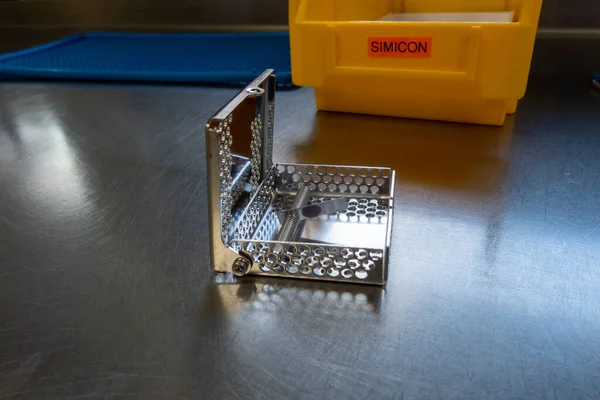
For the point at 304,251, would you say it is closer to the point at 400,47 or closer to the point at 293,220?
the point at 293,220

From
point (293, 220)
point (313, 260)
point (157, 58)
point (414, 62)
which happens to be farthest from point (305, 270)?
point (157, 58)

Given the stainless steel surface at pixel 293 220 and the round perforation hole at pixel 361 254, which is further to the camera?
the stainless steel surface at pixel 293 220

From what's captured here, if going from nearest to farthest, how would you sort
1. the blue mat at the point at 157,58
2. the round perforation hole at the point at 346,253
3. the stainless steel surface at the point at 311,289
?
the stainless steel surface at the point at 311,289 → the round perforation hole at the point at 346,253 → the blue mat at the point at 157,58

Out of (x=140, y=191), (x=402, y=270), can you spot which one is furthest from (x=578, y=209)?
(x=140, y=191)

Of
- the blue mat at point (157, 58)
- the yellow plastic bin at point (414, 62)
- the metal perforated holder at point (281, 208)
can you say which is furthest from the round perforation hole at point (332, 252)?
the blue mat at point (157, 58)

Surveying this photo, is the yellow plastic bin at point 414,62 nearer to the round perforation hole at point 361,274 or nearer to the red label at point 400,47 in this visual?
the red label at point 400,47

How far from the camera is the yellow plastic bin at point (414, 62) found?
0.95 m

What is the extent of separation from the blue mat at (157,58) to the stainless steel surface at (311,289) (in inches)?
19.7

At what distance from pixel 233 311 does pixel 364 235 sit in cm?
22

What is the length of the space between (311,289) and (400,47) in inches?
24.4

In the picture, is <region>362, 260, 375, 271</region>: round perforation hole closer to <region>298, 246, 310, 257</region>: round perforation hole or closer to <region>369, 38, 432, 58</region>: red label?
<region>298, 246, 310, 257</region>: round perforation hole

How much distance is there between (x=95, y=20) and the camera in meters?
2.31

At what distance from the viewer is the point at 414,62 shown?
40.2 inches

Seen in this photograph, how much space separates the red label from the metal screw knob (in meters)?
0.61
